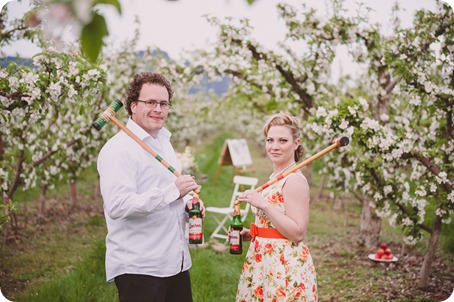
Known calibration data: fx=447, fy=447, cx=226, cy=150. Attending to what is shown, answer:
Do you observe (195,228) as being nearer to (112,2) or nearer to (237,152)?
(112,2)

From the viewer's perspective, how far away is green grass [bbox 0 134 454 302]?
188 inches

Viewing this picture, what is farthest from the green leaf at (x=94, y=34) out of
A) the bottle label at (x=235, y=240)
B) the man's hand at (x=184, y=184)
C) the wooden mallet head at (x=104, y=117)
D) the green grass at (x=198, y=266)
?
the green grass at (x=198, y=266)

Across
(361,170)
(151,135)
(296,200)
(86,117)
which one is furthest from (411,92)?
(86,117)

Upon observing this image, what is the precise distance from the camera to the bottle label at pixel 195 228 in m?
2.74

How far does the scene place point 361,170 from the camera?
18.0 ft

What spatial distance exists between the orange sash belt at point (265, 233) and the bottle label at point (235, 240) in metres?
0.11

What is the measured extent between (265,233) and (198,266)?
2.69 metres

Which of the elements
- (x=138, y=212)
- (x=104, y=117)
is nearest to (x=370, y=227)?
(x=104, y=117)

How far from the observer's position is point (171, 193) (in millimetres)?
2494

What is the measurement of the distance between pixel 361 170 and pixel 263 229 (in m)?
3.02

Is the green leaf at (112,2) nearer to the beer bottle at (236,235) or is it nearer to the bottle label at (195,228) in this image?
the bottle label at (195,228)

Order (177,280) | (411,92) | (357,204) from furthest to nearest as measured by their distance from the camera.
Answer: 1. (357,204)
2. (411,92)
3. (177,280)

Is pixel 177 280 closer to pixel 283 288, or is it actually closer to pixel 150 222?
pixel 150 222

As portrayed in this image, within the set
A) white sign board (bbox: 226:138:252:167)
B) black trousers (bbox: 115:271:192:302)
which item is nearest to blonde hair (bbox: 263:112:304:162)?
black trousers (bbox: 115:271:192:302)
